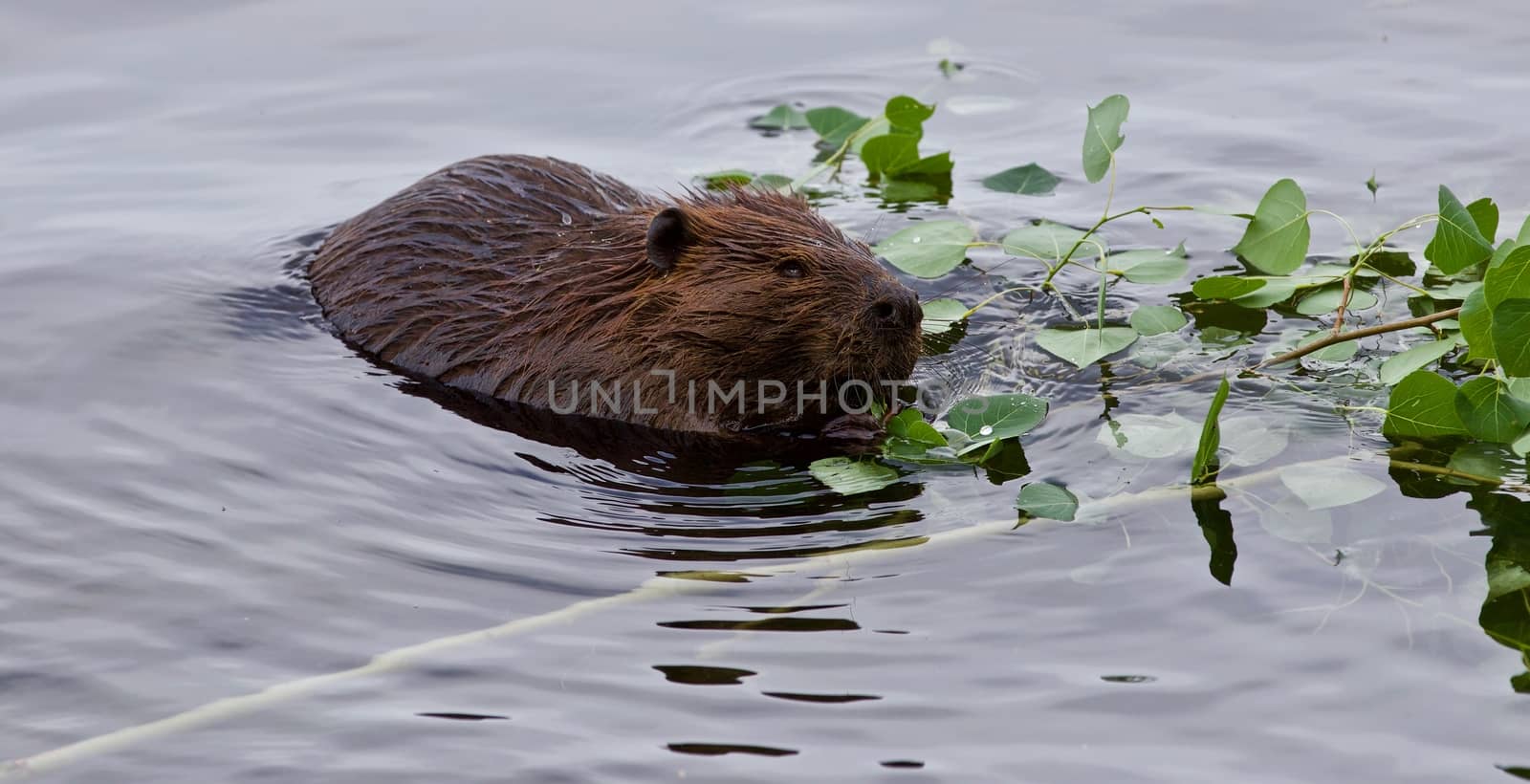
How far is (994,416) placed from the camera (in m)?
4.38

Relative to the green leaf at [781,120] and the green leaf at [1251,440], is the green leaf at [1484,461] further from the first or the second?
the green leaf at [781,120]

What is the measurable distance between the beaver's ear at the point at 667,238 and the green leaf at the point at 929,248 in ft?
2.83

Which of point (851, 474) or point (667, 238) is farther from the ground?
point (667, 238)

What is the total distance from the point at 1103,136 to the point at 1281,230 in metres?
0.62

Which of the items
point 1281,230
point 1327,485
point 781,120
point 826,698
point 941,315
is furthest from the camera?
point 781,120

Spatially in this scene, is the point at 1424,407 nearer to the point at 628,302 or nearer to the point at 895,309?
the point at 895,309

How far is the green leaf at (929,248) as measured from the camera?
→ 5328 mm

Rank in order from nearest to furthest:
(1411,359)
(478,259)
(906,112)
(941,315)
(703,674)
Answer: (703,674), (1411,359), (478,259), (941,315), (906,112)

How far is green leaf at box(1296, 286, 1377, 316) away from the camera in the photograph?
4.98 m

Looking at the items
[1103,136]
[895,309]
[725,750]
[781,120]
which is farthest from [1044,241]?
[725,750]

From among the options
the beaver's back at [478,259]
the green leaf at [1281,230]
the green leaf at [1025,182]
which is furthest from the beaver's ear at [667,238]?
the green leaf at [1025,182]

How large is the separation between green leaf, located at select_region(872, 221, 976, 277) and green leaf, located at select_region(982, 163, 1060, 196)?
2.80ft

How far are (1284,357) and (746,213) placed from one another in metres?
1.62

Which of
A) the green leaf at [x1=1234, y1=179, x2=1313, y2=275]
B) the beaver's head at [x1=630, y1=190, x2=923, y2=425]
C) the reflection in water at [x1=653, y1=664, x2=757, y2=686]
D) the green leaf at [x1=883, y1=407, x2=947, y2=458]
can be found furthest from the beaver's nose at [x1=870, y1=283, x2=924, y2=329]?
the reflection in water at [x1=653, y1=664, x2=757, y2=686]
